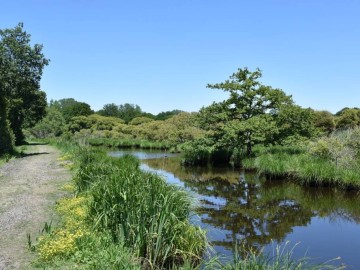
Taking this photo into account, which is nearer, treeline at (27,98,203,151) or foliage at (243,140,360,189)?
foliage at (243,140,360,189)

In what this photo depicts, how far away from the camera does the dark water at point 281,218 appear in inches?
420

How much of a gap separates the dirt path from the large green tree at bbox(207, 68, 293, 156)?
13155 millimetres

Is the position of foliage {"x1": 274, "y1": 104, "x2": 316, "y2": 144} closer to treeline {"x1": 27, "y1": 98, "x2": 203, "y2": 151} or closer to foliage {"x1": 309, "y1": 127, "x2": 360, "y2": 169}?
foliage {"x1": 309, "y1": 127, "x2": 360, "y2": 169}

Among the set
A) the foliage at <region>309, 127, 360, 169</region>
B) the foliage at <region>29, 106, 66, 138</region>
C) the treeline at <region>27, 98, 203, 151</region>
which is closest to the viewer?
the foliage at <region>309, 127, 360, 169</region>

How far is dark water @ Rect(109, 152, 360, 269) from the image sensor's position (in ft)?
35.0

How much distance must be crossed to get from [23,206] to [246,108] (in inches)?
829

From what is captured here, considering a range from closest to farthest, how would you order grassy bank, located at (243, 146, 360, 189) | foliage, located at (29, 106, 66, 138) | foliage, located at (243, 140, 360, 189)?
grassy bank, located at (243, 146, 360, 189)
foliage, located at (243, 140, 360, 189)
foliage, located at (29, 106, 66, 138)

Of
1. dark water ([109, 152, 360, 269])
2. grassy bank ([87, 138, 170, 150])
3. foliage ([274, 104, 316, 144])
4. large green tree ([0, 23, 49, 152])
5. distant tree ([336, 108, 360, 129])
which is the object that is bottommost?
dark water ([109, 152, 360, 269])

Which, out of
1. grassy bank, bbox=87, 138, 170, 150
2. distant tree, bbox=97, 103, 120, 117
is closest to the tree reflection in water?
grassy bank, bbox=87, 138, 170, 150

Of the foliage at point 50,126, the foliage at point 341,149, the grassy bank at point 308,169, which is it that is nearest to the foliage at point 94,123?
the foliage at point 50,126

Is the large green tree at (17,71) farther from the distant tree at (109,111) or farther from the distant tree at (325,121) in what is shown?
the distant tree at (109,111)

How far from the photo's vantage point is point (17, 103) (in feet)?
123

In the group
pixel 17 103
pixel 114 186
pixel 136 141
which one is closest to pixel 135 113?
pixel 136 141

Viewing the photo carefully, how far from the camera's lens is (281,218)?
46.8 ft
